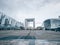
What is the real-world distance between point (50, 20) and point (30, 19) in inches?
983

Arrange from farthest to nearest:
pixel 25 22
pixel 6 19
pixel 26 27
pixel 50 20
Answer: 1. pixel 26 27
2. pixel 25 22
3. pixel 6 19
4. pixel 50 20

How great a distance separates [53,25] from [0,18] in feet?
68.0

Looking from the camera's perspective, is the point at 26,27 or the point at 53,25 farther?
the point at 26,27

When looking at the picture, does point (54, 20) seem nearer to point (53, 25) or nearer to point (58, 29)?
point (53, 25)

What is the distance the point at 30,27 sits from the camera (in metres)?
67.9

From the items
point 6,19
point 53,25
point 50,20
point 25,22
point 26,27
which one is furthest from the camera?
point 26,27

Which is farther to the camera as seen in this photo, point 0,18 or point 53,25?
point 0,18

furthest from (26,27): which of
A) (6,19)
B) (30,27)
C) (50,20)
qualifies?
(50,20)

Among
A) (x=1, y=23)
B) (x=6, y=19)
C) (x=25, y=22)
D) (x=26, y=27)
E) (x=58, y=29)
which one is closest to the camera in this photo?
(x=58, y=29)

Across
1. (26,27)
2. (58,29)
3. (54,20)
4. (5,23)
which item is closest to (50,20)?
(54,20)

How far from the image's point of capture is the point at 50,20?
38.3 meters

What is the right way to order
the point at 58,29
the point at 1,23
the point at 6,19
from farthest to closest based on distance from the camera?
1. the point at 6,19
2. the point at 1,23
3. the point at 58,29

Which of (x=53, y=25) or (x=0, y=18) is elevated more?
(x=0, y=18)

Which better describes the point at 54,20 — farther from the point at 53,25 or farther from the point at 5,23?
the point at 5,23
